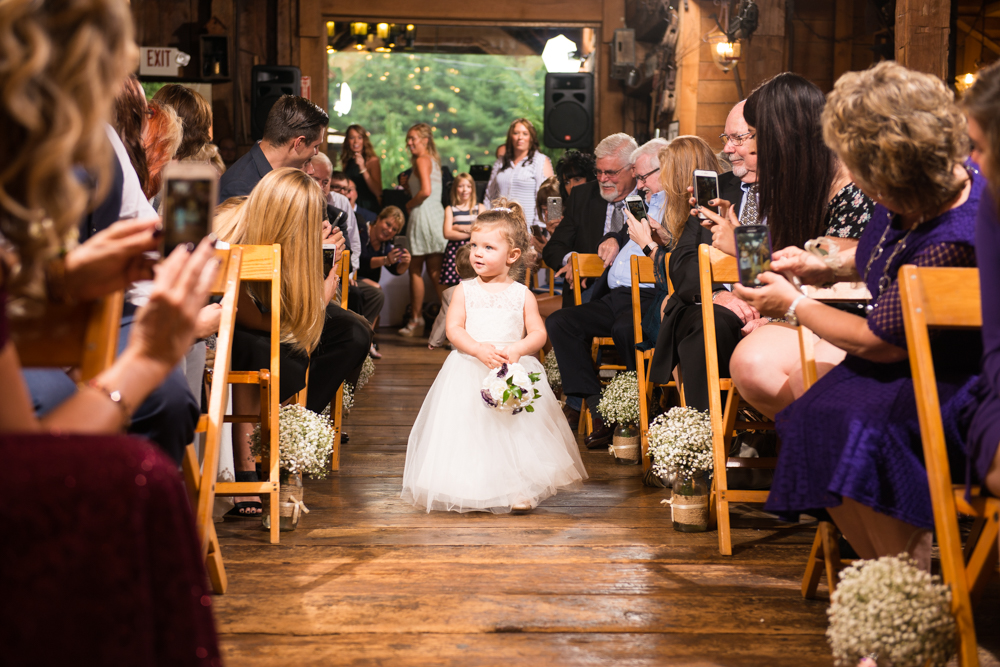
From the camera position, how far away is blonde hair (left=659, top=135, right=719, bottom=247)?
144 inches

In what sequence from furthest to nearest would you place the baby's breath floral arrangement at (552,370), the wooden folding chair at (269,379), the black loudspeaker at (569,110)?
the black loudspeaker at (569,110) → the baby's breath floral arrangement at (552,370) → the wooden folding chair at (269,379)

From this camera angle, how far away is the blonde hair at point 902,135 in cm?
182

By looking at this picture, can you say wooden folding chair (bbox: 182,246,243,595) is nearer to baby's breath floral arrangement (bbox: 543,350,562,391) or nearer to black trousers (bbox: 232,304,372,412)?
black trousers (bbox: 232,304,372,412)

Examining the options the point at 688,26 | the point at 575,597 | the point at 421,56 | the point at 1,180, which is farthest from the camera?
the point at 421,56

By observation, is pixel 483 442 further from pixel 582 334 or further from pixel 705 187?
pixel 582 334

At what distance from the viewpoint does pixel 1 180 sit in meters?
1.10

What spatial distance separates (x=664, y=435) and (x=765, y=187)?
834 millimetres

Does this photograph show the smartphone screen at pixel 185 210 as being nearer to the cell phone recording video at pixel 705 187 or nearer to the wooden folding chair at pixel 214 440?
the wooden folding chair at pixel 214 440

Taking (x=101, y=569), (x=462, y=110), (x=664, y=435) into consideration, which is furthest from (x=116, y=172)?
(x=462, y=110)

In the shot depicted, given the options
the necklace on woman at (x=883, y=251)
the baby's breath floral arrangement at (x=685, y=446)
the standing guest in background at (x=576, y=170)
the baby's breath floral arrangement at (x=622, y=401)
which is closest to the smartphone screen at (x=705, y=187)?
the baby's breath floral arrangement at (x=685, y=446)

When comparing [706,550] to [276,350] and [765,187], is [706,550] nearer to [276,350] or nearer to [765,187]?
[765,187]

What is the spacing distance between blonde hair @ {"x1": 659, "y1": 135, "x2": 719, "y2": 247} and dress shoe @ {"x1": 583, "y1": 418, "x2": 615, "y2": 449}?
1.07 m

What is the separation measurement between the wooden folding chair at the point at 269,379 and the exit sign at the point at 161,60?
6035mm

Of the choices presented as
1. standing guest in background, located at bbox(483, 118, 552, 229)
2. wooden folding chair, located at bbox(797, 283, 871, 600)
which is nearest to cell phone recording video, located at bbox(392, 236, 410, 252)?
standing guest in background, located at bbox(483, 118, 552, 229)
